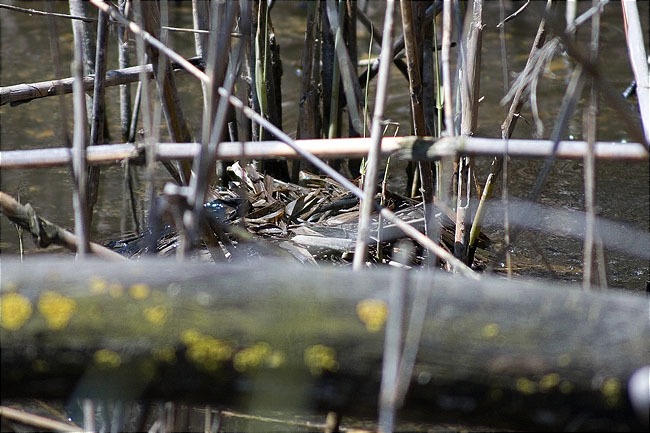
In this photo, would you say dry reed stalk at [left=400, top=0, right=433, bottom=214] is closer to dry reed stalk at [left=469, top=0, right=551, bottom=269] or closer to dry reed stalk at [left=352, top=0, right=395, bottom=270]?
dry reed stalk at [left=469, top=0, right=551, bottom=269]

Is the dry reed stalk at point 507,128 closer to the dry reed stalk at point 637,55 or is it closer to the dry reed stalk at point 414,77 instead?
the dry reed stalk at point 414,77

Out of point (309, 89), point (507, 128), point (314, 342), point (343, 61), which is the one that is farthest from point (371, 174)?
point (309, 89)

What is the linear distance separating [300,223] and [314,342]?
53.4 inches

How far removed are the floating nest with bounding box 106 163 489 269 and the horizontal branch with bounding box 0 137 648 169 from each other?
650 mm

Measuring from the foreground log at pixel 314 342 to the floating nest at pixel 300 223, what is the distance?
93cm

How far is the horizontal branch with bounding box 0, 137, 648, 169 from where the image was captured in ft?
3.70

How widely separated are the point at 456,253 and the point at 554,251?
78cm

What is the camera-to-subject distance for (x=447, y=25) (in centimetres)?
136

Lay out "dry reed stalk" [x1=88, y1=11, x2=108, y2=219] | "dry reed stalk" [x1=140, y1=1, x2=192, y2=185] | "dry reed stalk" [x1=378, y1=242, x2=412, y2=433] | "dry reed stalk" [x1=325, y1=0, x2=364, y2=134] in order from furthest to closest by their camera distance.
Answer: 1. "dry reed stalk" [x1=325, y1=0, x2=364, y2=134]
2. "dry reed stalk" [x1=88, y1=11, x2=108, y2=219]
3. "dry reed stalk" [x1=140, y1=1, x2=192, y2=185]
4. "dry reed stalk" [x1=378, y1=242, x2=412, y2=433]

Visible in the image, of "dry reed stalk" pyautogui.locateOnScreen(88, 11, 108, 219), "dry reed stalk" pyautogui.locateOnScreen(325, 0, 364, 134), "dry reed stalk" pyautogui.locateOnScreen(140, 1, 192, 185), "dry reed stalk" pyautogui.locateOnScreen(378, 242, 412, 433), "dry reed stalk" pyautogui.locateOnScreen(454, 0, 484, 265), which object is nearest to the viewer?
"dry reed stalk" pyautogui.locateOnScreen(378, 242, 412, 433)

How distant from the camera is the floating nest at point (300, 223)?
2.03 metres

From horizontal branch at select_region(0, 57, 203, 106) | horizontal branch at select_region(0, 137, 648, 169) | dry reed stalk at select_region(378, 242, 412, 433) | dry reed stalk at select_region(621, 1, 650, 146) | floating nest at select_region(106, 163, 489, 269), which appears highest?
dry reed stalk at select_region(621, 1, 650, 146)

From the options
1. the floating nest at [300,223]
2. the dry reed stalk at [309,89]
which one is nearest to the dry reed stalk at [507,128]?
the floating nest at [300,223]

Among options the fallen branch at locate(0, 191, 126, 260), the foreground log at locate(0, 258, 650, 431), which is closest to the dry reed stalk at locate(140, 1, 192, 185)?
the fallen branch at locate(0, 191, 126, 260)
